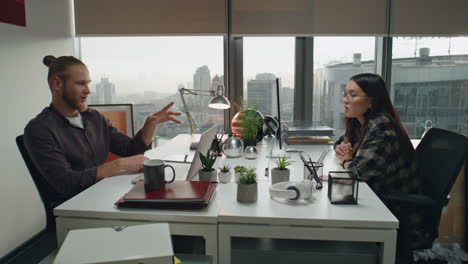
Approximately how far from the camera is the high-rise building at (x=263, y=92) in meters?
3.51

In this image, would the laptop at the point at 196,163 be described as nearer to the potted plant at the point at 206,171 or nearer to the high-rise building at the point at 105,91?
the potted plant at the point at 206,171

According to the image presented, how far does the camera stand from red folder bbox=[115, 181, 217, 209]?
142 centimetres

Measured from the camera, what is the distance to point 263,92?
3.54 meters

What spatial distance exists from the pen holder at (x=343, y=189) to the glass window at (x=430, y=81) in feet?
7.26

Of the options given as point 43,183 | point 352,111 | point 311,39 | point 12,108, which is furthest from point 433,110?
point 12,108

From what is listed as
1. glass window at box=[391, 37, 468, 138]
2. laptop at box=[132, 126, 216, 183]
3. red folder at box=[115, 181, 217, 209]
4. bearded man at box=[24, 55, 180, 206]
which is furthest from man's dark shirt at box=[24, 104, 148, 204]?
glass window at box=[391, 37, 468, 138]

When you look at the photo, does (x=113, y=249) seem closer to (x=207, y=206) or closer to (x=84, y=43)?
(x=207, y=206)

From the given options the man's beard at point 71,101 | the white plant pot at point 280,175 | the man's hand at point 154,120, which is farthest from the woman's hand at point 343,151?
the man's beard at point 71,101

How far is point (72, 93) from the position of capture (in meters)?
2.08

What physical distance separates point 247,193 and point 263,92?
2145mm

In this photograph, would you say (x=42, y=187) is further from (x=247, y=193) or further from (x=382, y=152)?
(x=382, y=152)

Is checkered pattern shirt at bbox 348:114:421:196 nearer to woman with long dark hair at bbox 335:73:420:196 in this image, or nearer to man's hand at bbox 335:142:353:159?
woman with long dark hair at bbox 335:73:420:196

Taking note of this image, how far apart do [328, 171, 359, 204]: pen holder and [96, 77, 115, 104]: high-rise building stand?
2.59 metres

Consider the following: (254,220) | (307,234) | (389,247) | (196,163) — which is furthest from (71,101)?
(389,247)
